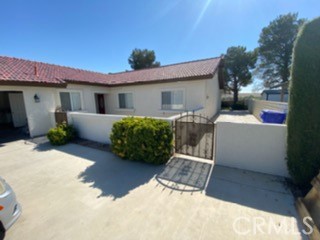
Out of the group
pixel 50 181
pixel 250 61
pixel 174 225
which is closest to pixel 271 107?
pixel 174 225

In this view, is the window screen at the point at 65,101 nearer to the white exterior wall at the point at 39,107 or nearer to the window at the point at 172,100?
the white exterior wall at the point at 39,107

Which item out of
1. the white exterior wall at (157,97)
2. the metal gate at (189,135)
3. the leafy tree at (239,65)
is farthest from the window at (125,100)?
the leafy tree at (239,65)

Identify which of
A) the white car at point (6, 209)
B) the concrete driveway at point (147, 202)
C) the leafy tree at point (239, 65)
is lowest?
the concrete driveway at point (147, 202)

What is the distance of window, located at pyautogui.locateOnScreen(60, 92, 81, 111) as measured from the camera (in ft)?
32.6

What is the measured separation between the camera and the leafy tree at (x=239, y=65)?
2654 cm

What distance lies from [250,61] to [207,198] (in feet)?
100

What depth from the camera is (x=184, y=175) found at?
4.10 metres

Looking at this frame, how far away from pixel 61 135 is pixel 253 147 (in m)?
7.81

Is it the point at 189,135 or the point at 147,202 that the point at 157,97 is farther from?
the point at 147,202

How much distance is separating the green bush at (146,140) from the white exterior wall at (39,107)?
6.34 metres

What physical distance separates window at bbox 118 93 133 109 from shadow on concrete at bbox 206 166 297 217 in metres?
9.66

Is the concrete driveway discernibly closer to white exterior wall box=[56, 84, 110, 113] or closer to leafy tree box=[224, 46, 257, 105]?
white exterior wall box=[56, 84, 110, 113]

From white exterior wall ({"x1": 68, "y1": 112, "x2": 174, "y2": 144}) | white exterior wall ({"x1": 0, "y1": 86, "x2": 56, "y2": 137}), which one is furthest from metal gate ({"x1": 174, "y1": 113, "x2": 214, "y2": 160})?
white exterior wall ({"x1": 0, "y1": 86, "x2": 56, "y2": 137})

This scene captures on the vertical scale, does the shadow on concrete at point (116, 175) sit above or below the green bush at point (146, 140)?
below
